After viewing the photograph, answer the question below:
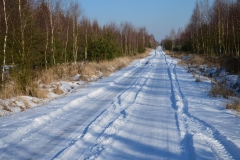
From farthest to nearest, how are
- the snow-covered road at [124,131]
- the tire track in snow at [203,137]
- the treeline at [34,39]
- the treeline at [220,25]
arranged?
1. the treeline at [220,25]
2. the treeline at [34,39]
3. the snow-covered road at [124,131]
4. the tire track in snow at [203,137]

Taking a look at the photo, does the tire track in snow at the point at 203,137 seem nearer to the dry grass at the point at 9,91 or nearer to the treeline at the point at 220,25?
the dry grass at the point at 9,91

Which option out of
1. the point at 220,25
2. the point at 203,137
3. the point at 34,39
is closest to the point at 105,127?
the point at 203,137

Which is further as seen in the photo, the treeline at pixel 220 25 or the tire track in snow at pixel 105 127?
the treeline at pixel 220 25

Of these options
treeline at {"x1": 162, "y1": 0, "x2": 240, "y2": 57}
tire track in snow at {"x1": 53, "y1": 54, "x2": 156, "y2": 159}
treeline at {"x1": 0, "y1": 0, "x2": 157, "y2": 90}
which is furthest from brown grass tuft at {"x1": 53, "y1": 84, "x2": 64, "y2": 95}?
treeline at {"x1": 162, "y1": 0, "x2": 240, "y2": 57}

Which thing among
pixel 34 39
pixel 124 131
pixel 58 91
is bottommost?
pixel 124 131

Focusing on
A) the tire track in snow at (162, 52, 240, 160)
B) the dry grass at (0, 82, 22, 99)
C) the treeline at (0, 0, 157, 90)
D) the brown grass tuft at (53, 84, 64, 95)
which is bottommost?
the tire track in snow at (162, 52, 240, 160)

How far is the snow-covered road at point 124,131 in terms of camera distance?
445cm

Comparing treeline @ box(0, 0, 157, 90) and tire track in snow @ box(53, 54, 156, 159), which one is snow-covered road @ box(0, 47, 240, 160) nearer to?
tire track in snow @ box(53, 54, 156, 159)

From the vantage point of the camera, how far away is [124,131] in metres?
5.67

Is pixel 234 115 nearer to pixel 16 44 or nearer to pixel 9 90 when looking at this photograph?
pixel 9 90

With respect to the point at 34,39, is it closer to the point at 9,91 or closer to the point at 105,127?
the point at 9,91

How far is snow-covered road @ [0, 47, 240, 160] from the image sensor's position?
14.6ft

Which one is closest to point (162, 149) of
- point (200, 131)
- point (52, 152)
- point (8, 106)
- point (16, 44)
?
point (200, 131)

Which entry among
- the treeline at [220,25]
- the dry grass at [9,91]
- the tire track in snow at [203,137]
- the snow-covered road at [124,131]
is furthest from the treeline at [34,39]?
the treeline at [220,25]
